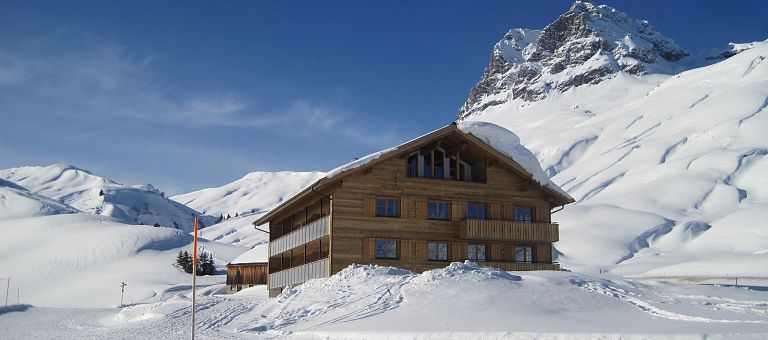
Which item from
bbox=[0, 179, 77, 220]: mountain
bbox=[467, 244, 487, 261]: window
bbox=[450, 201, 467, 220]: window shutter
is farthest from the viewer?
bbox=[0, 179, 77, 220]: mountain

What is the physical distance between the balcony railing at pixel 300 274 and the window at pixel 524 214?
920cm

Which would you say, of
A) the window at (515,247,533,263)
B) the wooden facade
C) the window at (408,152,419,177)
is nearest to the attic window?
the window at (408,152,419,177)

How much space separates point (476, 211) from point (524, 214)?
2.54 meters

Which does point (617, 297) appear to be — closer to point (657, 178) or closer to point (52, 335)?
point (52, 335)

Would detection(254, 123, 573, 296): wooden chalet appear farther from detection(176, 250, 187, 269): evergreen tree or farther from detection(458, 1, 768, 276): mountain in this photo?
detection(176, 250, 187, 269): evergreen tree

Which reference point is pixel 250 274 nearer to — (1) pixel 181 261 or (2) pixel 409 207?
(1) pixel 181 261

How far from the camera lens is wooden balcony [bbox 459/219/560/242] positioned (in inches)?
1267

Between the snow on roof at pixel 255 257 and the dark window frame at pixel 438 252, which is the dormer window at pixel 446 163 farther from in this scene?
the snow on roof at pixel 255 257

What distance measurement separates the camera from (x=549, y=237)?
34031 millimetres

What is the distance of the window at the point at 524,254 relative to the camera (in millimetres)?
34281

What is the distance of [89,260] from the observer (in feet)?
293

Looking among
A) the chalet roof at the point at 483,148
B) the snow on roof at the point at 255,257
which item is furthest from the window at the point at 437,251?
the snow on roof at the point at 255,257

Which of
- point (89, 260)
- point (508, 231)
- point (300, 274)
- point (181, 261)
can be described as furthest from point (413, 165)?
point (89, 260)

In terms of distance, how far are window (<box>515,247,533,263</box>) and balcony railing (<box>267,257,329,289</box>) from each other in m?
9.06
